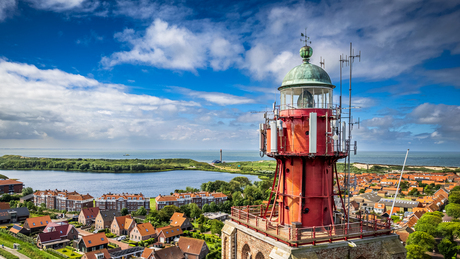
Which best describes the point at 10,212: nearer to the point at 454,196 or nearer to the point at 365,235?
the point at 365,235

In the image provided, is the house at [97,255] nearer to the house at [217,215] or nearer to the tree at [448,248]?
the house at [217,215]

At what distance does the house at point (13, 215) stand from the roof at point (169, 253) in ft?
145

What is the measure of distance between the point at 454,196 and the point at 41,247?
8035 cm

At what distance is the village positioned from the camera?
1634 inches

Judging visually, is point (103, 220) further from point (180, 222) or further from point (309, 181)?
point (309, 181)

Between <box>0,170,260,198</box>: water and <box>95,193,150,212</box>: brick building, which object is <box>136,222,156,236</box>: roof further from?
<box>0,170,260,198</box>: water

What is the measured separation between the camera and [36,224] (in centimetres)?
5397

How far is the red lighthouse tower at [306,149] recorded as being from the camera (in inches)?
398

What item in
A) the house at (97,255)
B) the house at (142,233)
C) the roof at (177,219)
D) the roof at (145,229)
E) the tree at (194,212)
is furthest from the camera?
the tree at (194,212)

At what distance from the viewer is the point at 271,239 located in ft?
31.8

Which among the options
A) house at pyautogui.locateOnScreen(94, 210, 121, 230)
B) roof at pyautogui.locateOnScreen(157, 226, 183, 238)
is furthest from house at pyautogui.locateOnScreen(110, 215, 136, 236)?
roof at pyautogui.locateOnScreen(157, 226, 183, 238)

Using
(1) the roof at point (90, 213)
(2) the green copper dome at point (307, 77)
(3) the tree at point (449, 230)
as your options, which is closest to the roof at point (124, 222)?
(1) the roof at point (90, 213)

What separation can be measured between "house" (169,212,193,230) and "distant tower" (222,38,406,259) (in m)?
44.9

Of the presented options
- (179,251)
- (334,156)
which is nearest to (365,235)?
(334,156)
